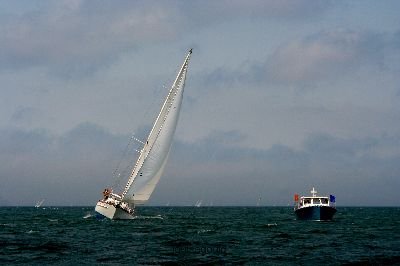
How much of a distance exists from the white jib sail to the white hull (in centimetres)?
221

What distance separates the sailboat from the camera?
7119cm

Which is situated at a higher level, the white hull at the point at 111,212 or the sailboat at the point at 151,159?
the sailboat at the point at 151,159

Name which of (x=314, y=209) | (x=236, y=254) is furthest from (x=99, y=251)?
(x=314, y=209)

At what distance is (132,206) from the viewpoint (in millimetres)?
73812

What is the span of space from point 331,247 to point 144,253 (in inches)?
641

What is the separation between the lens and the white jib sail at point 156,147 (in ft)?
234

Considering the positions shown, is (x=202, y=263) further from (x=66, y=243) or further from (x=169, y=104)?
(x=169, y=104)

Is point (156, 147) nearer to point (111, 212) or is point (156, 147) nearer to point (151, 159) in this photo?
point (151, 159)

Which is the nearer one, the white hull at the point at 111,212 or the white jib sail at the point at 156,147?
the white hull at the point at 111,212

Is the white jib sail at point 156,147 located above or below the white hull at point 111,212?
above

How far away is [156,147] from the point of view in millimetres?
71438

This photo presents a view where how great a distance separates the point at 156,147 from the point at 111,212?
1086cm

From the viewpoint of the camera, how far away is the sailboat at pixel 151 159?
71.2m

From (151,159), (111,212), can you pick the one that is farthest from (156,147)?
(111,212)
